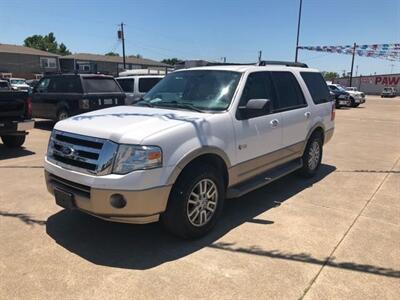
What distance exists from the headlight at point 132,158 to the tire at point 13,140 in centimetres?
639

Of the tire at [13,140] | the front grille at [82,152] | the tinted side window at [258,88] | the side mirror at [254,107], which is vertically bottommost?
the tire at [13,140]

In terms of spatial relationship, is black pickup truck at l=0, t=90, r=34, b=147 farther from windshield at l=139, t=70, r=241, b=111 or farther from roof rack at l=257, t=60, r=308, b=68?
roof rack at l=257, t=60, r=308, b=68

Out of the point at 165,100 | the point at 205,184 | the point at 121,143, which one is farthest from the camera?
the point at 165,100

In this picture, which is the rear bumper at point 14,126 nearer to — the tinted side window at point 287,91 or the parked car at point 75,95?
the parked car at point 75,95

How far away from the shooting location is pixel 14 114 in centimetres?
826

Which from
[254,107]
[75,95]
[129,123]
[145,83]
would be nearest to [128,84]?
[145,83]

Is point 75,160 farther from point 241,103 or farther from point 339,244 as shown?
point 339,244

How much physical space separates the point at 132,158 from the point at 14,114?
5829 millimetres

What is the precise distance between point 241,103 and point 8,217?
3.16 m

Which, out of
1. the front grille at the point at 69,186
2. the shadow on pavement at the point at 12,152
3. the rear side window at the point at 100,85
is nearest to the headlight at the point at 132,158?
the front grille at the point at 69,186

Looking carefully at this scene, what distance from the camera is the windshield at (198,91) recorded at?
183 inches

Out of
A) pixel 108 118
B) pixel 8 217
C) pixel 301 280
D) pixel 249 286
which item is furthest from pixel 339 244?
pixel 8 217

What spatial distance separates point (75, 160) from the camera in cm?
386

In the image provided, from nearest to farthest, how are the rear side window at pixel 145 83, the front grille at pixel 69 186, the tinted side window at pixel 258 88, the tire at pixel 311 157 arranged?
1. the front grille at pixel 69 186
2. the tinted side window at pixel 258 88
3. the tire at pixel 311 157
4. the rear side window at pixel 145 83
